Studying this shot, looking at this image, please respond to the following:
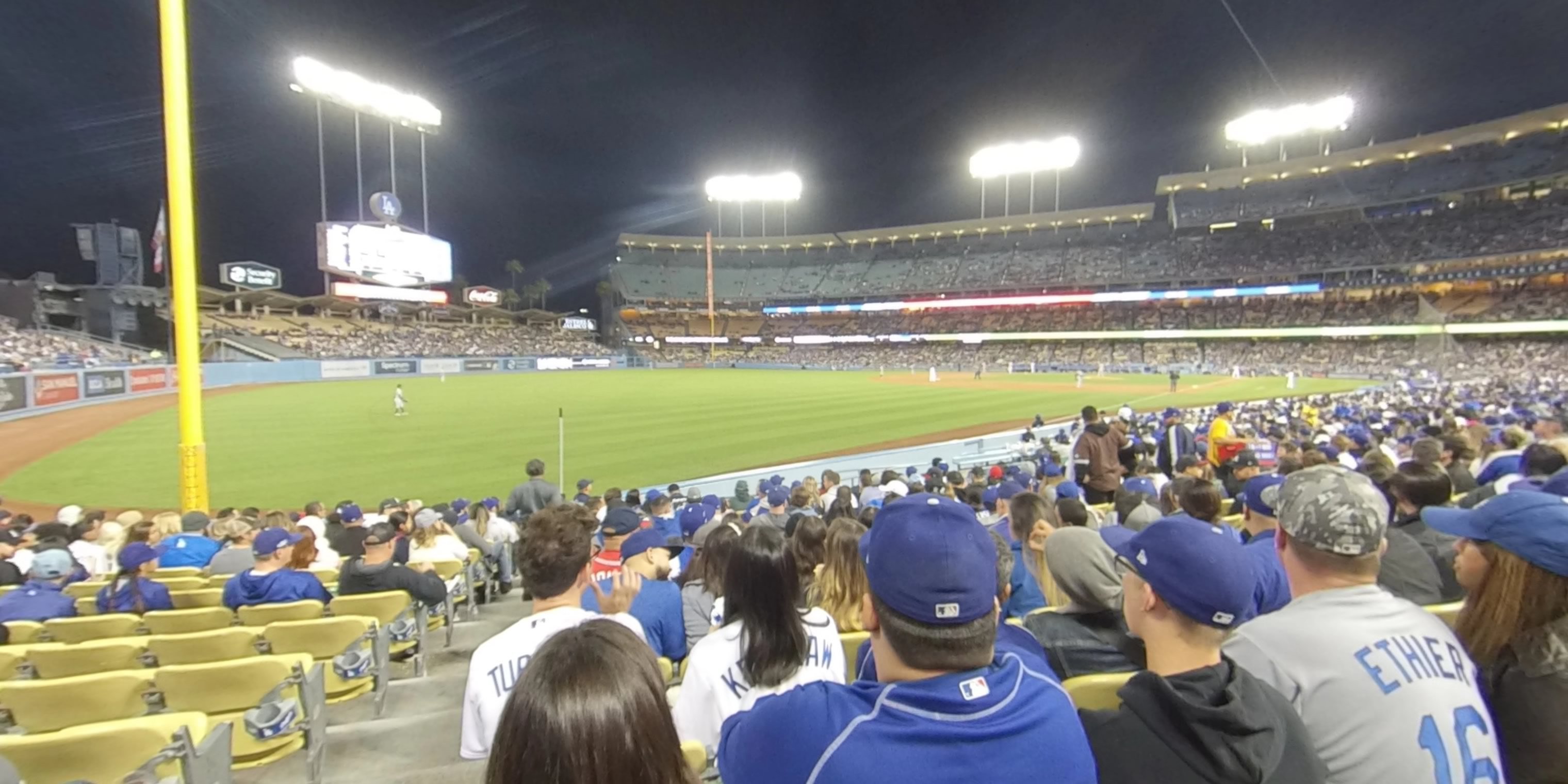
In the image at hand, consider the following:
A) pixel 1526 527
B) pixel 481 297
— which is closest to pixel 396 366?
pixel 481 297

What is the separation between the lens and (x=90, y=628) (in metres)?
5.29

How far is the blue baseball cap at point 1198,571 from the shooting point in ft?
6.25

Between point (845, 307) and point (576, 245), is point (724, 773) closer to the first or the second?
point (845, 307)

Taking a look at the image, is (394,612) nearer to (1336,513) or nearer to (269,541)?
(269,541)

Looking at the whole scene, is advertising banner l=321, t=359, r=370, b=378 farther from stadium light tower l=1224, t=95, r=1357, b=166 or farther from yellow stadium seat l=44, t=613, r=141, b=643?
stadium light tower l=1224, t=95, r=1357, b=166

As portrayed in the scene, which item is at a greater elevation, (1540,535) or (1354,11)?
(1354,11)

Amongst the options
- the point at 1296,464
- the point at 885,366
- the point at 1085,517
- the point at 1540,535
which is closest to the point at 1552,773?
the point at 1540,535

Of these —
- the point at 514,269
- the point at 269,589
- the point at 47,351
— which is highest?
the point at 514,269

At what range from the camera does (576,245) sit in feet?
340

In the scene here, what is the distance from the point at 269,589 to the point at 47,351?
1972 inches

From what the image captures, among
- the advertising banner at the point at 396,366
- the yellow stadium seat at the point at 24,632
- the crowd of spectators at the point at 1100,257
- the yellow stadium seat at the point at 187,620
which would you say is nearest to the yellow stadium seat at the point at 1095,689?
the yellow stadium seat at the point at 187,620

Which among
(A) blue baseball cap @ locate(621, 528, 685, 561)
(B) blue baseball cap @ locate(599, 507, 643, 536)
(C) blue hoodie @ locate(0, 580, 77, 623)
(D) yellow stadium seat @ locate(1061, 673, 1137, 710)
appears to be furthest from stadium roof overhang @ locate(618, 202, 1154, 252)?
(C) blue hoodie @ locate(0, 580, 77, 623)

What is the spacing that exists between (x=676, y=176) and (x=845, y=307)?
27.5 meters

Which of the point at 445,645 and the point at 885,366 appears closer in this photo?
the point at 445,645
